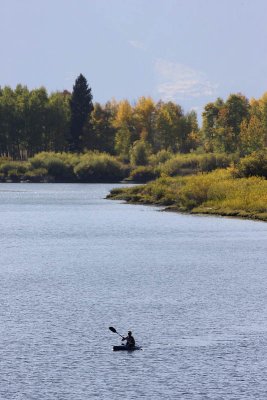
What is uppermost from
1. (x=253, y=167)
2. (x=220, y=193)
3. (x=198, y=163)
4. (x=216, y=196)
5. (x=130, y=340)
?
(x=198, y=163)

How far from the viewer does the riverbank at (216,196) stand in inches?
3986

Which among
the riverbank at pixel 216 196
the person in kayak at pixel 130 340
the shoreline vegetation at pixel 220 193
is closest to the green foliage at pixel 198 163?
the shoreline vegetation at pixel 220 193

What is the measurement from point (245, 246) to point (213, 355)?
3593 cm

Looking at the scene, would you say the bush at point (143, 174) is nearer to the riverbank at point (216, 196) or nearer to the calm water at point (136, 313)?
the riverbank at point (216, 196)

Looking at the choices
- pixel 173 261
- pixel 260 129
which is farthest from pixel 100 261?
pixel 260 129

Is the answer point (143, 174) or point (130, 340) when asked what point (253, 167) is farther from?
point (130, 340)

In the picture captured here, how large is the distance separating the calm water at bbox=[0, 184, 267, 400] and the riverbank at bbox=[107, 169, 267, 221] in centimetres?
1261

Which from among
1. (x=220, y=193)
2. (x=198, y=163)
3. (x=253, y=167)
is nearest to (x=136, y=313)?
(x=220, y=193)

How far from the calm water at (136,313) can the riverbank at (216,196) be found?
12.6m

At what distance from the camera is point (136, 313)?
1857 inches

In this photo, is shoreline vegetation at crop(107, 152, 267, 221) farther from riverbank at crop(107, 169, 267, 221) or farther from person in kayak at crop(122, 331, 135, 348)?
person in kayak at crop(122, 331, 135, 348)

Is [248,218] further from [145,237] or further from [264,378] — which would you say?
[264,378]

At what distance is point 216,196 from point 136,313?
205ft

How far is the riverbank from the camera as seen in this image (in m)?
101
